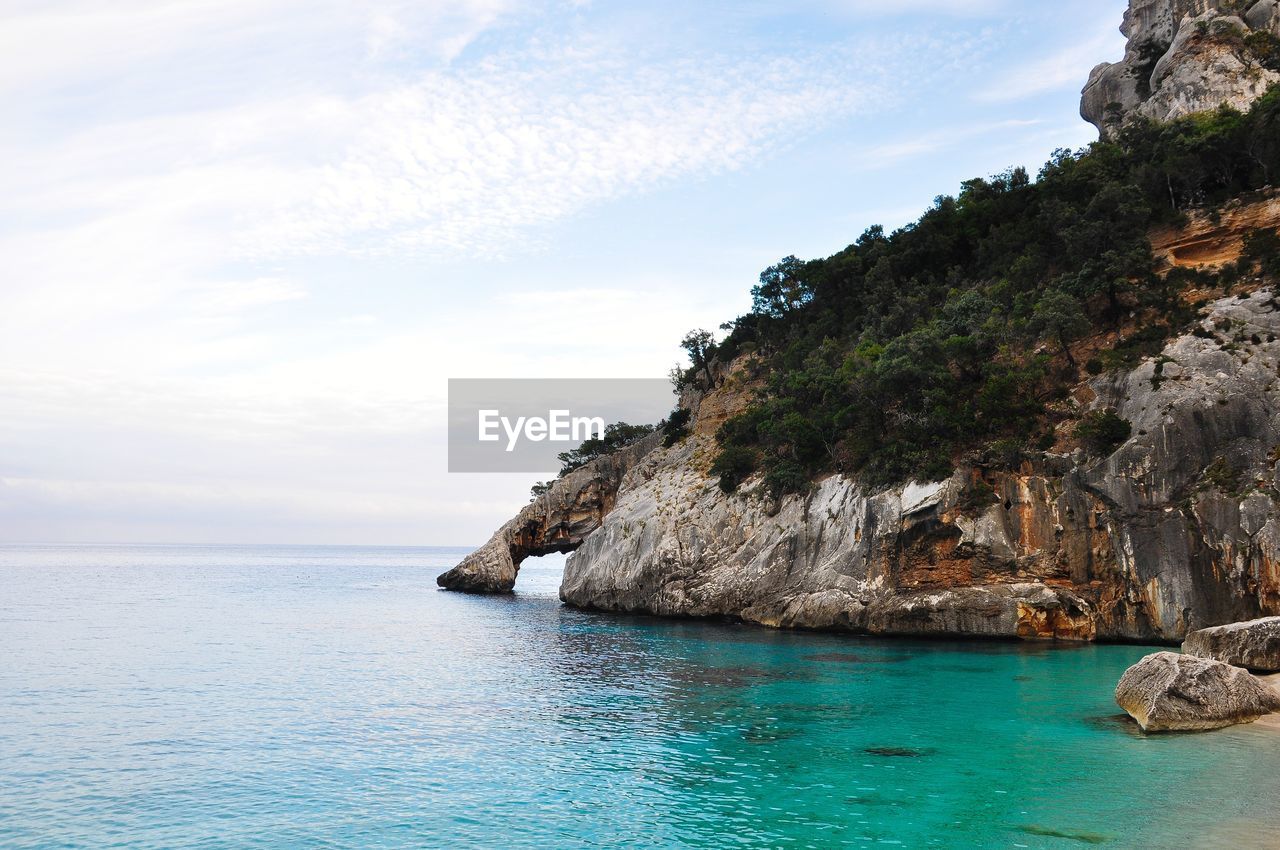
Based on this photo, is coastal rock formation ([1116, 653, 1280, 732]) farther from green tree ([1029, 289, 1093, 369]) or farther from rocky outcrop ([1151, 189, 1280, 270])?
rocky outcrop ([1151, 189, 1280, 270])

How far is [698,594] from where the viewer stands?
53938 millimetres

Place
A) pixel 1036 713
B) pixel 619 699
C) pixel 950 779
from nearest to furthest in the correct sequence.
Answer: pixel 950 779
pixel 1036 713
pixel 619 699

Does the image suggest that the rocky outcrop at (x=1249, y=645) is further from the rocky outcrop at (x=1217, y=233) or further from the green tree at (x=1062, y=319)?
the rocky outcrop at (x=1217, y=233)

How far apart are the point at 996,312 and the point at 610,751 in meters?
40.1

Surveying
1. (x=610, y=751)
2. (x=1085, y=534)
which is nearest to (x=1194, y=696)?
(x=610, y=751)

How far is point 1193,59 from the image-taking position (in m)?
72.5

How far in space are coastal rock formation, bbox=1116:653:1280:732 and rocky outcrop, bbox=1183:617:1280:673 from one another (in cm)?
280

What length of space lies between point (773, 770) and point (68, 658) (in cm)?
3535

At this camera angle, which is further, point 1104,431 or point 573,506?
point 573,506

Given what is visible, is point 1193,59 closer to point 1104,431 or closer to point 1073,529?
point 1104,431

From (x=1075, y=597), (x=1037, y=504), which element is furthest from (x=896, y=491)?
(x=1075, y=597)

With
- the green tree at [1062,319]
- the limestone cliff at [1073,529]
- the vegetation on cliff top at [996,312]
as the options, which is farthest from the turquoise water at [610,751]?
the green tree at [1062,319]

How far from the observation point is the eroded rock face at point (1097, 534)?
115 ft

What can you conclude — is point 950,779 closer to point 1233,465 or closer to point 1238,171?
point 1233,465
